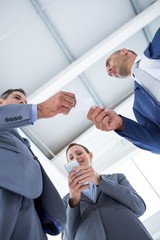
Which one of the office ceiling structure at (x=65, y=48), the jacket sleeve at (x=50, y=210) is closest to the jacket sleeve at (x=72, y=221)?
the jacket sleeve at (x=50, y=210)

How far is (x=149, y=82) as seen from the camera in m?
1.72

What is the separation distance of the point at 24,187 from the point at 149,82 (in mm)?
1088

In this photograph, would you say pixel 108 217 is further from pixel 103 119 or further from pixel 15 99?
pixel 15 99

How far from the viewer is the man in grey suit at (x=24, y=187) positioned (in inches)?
37.2

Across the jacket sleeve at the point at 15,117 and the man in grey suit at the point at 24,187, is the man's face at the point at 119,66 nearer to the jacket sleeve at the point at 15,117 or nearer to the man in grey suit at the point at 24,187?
the man in grey suit at the point at 24,187

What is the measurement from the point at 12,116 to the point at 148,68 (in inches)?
40.6

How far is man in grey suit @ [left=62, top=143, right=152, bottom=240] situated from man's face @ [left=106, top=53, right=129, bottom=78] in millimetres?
918

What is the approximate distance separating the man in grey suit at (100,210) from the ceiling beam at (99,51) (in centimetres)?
181

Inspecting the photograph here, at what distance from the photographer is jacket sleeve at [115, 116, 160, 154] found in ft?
→ 5.23

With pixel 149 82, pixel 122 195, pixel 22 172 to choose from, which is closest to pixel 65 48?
pixel 149 82

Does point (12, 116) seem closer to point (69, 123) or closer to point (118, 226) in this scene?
point (118, 226)

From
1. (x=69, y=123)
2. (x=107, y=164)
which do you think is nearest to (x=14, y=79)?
(x=69, y=123)

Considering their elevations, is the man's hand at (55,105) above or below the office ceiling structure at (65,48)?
below

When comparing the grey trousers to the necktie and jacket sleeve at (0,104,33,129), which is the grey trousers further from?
the necktie
